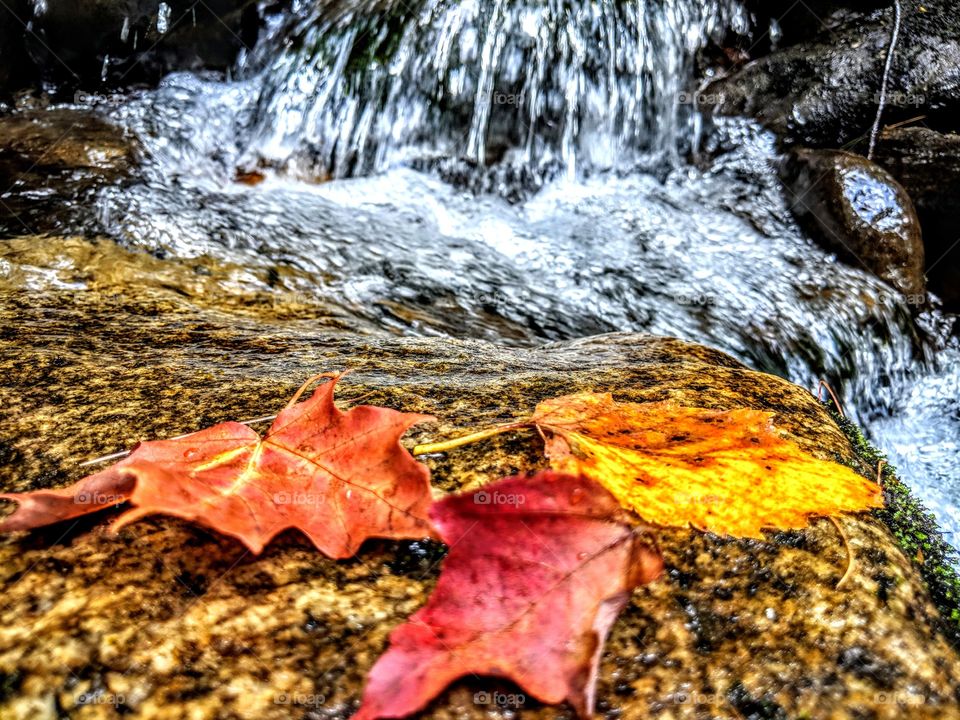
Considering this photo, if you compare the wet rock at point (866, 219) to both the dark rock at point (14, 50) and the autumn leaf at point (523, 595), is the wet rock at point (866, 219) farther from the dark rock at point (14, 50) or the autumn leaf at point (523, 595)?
the dark rock at point (14, 50)

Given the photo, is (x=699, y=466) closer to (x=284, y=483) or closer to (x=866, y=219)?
(x=284, y=483)

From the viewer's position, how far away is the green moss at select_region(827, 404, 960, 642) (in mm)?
1063

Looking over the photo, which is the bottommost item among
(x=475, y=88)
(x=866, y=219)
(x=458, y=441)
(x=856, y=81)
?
(x=866, y=219)

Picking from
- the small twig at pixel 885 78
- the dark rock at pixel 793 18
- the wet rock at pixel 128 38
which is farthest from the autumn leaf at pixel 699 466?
the dark rock at pixel 793 18

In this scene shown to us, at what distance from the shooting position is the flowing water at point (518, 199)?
13.2ft

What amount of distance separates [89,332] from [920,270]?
18.1ft

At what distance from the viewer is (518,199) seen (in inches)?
231

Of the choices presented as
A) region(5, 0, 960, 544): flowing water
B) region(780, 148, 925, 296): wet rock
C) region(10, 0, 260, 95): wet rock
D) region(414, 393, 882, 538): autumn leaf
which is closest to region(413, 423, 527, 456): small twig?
region(414, 393, 882, 538): autumn leaf

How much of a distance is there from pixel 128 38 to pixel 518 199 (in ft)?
13.0

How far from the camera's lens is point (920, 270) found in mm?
5234

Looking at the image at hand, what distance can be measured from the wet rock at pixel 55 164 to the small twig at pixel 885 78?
614 centimetres

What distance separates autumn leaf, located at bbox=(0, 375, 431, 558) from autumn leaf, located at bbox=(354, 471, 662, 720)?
12 cm

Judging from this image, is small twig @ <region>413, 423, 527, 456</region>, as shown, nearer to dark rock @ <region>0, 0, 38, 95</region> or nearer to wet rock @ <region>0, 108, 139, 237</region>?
wet rock @ <region>0, 108, 139, 237</region>

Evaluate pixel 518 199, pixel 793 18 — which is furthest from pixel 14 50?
pixel 793 18
